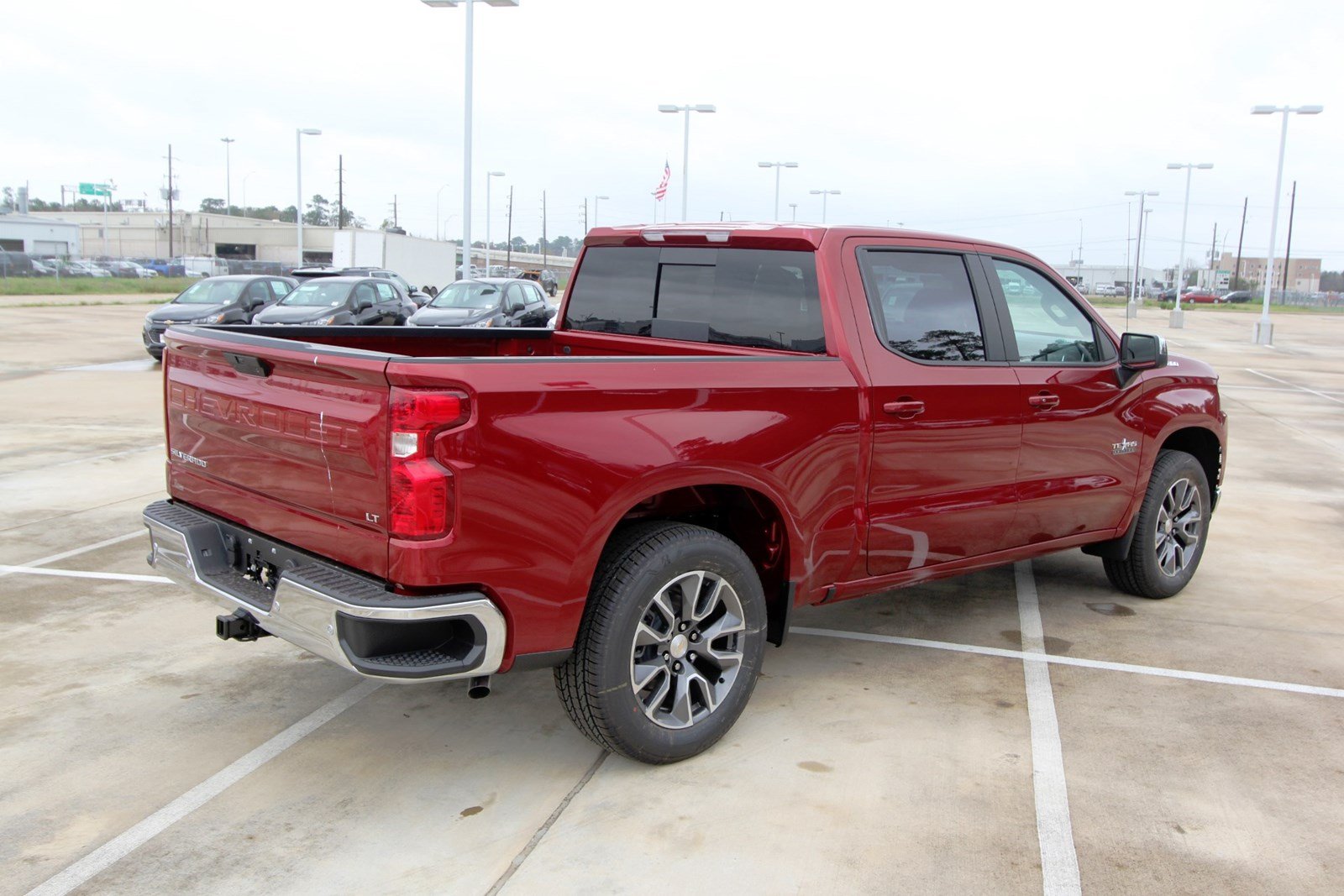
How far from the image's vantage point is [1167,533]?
6.25 metres

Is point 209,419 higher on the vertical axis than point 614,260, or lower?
lower

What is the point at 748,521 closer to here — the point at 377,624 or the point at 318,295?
the point at 377,624

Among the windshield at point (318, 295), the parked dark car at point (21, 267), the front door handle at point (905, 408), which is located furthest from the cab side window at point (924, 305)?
the parked dark car at point (21, 267)

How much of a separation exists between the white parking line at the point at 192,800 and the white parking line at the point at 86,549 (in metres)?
2.85

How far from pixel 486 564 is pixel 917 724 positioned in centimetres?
204

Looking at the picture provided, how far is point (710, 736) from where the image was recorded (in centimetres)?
410

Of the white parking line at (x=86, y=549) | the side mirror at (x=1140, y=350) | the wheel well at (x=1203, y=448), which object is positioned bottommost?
the white parking line at (x=86, y=549)

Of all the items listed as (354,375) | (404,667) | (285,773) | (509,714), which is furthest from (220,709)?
(354,375)

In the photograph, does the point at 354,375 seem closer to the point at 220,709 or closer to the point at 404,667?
the point at 404,667

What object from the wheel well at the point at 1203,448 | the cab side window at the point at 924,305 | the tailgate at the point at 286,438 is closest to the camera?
the tailgate at the point at 286,438

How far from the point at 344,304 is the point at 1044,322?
18.5 metres

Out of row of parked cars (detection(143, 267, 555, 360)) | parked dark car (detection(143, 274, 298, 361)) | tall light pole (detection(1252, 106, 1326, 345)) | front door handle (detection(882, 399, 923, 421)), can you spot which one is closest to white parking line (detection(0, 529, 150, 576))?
front door handle (detection(882, 399, 923, 421))

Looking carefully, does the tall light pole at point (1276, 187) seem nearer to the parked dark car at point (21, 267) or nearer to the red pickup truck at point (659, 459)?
the red pickup truck at point (659, 459)

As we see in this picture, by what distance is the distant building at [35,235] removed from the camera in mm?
83562
